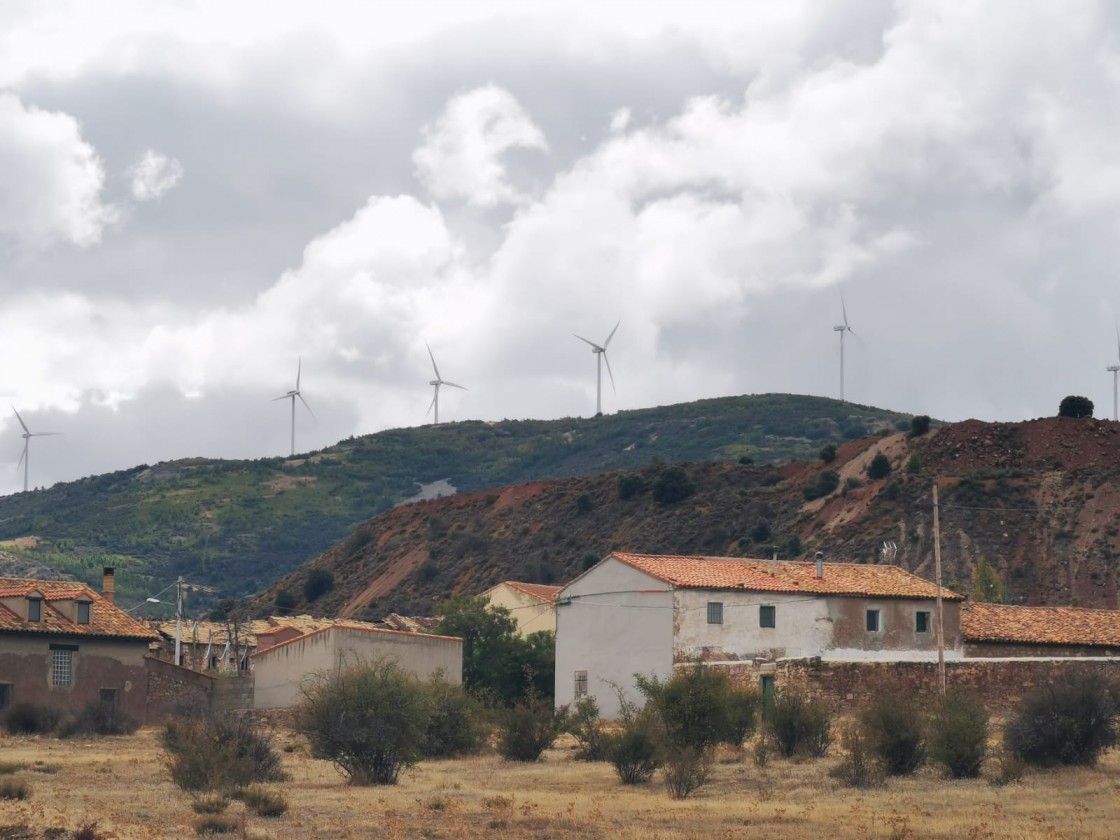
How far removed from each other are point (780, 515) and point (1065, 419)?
20.4 m

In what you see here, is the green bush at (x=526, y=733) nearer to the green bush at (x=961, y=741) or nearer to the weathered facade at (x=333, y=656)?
the green bush at (x=961, y=741)

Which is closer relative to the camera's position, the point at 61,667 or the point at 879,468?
the point at 61,667

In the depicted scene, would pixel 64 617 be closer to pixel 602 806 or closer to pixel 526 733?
pixel 526 733

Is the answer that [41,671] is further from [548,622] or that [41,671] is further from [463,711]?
[548,622]

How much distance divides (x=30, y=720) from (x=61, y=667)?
575 centimetres

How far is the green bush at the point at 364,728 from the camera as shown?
37.3 meters

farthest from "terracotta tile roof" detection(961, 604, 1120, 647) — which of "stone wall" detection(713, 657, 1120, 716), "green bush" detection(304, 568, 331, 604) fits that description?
"green bush" detection(304, 568, 331, 604)

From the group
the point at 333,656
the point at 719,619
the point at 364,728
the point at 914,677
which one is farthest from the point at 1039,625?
the point at 364,728

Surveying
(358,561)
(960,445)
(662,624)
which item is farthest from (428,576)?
(662,624)

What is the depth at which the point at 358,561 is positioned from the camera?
139 m

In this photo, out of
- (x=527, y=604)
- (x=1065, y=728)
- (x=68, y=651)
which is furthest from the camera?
(x=527, y=604)

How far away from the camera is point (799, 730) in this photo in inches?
1586

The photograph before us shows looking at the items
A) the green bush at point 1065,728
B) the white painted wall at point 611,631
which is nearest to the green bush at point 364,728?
the green bush at point 1065,728

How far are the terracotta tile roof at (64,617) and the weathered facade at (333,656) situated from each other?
203 inches
